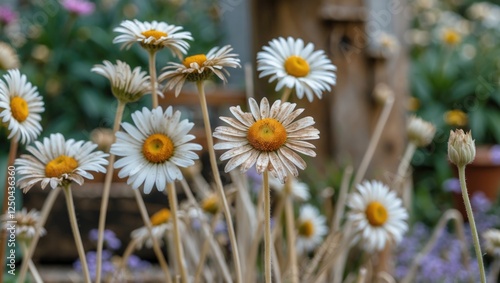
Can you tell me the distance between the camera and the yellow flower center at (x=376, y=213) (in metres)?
0.92

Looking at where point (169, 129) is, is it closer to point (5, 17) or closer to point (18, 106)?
point (18, 106)

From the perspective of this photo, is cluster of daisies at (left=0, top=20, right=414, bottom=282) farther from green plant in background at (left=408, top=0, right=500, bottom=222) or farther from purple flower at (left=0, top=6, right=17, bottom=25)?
green plant in background at (left=408, top=0, right=500, bottom=222)

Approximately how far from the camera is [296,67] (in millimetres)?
721

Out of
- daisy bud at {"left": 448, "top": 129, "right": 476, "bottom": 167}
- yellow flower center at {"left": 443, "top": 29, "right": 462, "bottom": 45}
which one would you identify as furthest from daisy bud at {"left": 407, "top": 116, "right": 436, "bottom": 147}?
yellow flower center at {"left": 443, "top": 29, "right": 462, "bottom": 45}

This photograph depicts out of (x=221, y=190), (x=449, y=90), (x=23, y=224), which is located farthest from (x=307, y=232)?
(x=449, y=90)

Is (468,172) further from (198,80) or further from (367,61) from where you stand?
(198,80)

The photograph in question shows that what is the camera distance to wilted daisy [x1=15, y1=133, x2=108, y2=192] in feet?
2.02

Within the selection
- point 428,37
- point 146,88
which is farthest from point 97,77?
point 146,88

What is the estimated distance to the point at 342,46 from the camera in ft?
7.28

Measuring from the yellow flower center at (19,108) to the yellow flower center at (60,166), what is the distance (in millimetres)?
51

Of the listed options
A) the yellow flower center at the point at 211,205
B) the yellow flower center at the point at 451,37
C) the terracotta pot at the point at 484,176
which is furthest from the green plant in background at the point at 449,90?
the yellow flower center at the point at 211,205

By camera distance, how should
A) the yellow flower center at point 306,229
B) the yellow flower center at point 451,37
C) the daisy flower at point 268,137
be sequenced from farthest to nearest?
the yellow flower center at point 451,37
the yellow flower center at point 306,229
the daisy flower at point 268,137

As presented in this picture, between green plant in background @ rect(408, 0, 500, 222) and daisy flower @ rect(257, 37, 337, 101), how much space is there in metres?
2.21

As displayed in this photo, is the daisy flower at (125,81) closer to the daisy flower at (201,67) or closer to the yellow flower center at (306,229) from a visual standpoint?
the daisy flower at (201,67)
